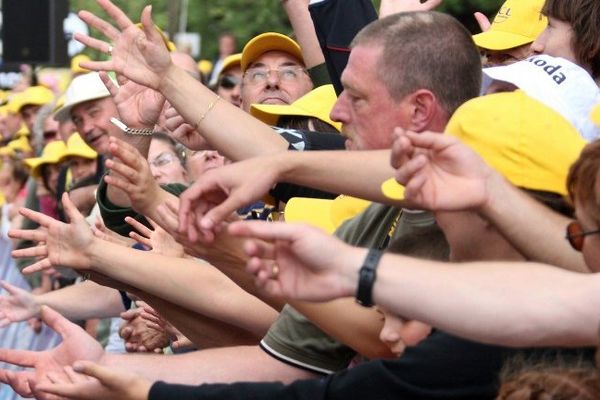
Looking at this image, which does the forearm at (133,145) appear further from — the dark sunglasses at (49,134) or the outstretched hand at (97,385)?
the dark sunglasses at (49,134)

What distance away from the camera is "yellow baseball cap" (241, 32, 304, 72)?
6.98 m

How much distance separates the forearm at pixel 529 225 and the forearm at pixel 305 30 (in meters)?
2.87

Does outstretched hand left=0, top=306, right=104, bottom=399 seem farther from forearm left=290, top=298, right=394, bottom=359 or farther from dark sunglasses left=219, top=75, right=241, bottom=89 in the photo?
dark sunglasses left=219, top=75, right=241, bottom=89

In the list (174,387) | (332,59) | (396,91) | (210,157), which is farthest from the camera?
(210,157)

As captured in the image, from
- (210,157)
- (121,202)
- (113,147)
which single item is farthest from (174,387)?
(210,157)

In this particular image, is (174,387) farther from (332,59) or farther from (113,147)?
(332,59)

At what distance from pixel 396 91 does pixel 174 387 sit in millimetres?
980

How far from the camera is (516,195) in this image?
348 cm

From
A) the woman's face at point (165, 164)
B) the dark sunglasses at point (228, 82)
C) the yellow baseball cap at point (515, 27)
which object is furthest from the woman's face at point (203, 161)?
the yellow baseball cap at point (515, 27)

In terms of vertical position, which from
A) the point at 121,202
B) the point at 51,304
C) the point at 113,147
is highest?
the point at 113,147

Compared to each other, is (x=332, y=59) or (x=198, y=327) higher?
(x=332, y=59)

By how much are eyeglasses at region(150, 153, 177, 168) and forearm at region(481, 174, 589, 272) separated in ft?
14.3

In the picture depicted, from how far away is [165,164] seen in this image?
7801mm

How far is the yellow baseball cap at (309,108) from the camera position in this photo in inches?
233
